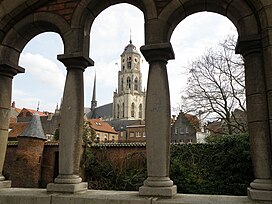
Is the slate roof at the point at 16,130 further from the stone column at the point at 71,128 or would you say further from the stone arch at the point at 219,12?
the stone arch at the point at 219,12

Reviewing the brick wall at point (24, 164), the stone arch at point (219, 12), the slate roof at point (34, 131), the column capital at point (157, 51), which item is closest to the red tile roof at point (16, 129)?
the slate roof at point (34, 131)

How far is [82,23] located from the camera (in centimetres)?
367

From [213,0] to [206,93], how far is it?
15.4m

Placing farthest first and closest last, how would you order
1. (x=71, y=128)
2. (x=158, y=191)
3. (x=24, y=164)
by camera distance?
(x=24, y=164) → (x=71, y=128) → (x=158, y=191)

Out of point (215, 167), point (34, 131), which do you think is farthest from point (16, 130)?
point (215, 167)

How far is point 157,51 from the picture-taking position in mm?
3246

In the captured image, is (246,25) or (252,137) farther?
(246,25)

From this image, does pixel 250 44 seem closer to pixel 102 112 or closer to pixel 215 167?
pixel 215 167

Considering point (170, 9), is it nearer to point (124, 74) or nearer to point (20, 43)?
point (20, 43)

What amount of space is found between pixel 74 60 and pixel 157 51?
1191 mm

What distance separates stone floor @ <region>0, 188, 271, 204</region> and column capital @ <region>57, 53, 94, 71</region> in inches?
68.5

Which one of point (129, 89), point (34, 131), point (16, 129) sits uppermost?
point (129, 89)

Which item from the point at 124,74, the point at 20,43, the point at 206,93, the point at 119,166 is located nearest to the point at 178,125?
the point at 206,93

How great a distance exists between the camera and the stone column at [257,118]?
2729mm
